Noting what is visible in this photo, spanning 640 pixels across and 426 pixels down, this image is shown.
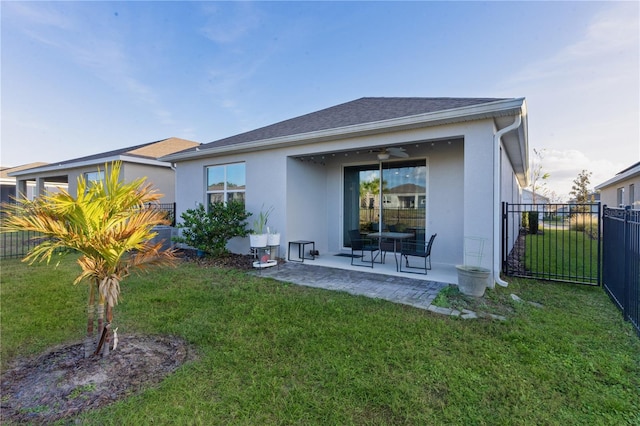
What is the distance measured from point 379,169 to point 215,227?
4568mm

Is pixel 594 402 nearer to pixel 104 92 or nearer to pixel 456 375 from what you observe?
pixel 456 375

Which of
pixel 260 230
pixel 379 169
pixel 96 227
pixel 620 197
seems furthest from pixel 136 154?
pixel 620 197

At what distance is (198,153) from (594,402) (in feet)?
29.9

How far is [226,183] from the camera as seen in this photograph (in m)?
8.47

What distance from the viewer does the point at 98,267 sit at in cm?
252

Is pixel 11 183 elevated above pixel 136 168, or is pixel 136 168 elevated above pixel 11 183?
pixel 11 183

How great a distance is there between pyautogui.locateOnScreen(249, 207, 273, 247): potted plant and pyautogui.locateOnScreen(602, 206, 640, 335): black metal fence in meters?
6.15

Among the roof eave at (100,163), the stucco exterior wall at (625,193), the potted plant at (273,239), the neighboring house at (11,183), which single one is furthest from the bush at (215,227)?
the neighboring house at (11,183)

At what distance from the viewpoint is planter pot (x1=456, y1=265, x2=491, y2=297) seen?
443 cm

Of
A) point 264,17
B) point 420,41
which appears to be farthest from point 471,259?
point 264,17

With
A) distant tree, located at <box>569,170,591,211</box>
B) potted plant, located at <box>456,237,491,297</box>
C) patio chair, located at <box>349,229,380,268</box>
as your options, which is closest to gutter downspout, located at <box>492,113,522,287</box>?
potted plant, located at <box>456,237,491,297</box>

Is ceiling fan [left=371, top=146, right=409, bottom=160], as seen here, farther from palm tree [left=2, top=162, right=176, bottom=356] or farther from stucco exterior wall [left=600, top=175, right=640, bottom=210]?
stucco exterior wall [left=600, top=175, right=640, bottom=210]

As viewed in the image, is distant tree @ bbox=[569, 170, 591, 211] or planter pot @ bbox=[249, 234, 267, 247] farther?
distant tree @ bbox=[569, 170, 591, 211]

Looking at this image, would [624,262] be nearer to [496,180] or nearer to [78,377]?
[496,180]
